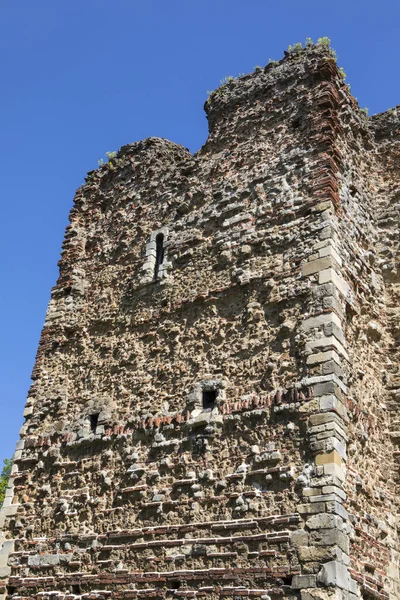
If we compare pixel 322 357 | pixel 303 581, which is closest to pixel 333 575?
pixel 303 581

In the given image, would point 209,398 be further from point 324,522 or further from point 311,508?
point 324,522

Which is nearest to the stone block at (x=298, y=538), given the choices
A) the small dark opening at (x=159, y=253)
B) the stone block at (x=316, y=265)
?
the stone block at (x=316, y=265)

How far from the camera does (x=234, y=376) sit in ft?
26.9

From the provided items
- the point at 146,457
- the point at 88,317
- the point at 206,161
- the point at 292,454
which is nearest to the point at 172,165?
the point at 206,161

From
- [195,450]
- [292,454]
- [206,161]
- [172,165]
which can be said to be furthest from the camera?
[172,165]

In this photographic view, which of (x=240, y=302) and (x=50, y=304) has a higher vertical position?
(x=50, y=304)

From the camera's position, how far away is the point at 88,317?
10672 millimetres

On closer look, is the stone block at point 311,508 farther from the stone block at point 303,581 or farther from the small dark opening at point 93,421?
the small dark opening at point 93,421

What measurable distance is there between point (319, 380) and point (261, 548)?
1878mm

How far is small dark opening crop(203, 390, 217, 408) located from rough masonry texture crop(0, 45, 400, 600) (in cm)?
2

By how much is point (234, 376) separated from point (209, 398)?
1.41 feet

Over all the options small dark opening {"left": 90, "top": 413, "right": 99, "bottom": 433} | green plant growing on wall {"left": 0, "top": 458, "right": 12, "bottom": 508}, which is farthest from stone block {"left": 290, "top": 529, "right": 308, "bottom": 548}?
green plant growing on wall {"left": 0, "top": 458, "right": 12, "bottom": 508}

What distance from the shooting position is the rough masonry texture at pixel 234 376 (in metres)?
7.11

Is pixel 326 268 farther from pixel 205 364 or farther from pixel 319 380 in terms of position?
pixel 205 364
